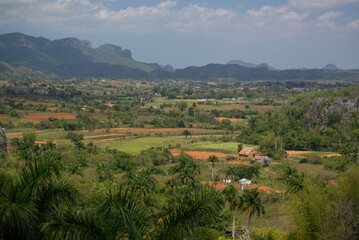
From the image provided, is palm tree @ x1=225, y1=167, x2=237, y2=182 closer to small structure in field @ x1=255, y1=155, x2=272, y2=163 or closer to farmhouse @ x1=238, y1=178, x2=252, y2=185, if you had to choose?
farmhouse @ x1=238, y1=178, x2=252, y2=185

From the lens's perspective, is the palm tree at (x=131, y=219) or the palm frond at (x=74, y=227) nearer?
the palm frond at (x=74, y=227)

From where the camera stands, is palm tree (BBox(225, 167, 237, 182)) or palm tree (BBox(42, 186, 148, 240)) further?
palm tree (BBox(225, 167, 237, 182))

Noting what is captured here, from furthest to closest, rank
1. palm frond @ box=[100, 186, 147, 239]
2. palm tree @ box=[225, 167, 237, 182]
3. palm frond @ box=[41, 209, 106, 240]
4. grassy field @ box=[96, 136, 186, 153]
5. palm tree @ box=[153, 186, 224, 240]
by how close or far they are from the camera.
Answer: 1. grassy field @ box=[96, 136, 186, 153]
2. palm tree @ box=[225, 167, 237, 182]
3. palm tree @ box=[153, 186, 224, 240]
4. palm frond @ box=[100, 186, 147, 239]
5. palm frond @ box=[41, 209, 106, 240]

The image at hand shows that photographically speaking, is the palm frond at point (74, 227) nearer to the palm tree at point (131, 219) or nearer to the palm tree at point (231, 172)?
the palm tree at point (131, 219)

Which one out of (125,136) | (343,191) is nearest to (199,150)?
(125,136)

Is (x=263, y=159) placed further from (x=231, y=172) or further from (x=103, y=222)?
(x=103, y=222)

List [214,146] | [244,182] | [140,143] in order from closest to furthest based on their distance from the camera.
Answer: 1. [244,182]
2. [214,146]
3. [140,143]

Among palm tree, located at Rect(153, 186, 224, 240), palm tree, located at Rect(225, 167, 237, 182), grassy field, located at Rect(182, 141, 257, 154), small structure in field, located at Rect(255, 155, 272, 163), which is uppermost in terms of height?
palm tree, located at Rect(153, 186, 224, 240)

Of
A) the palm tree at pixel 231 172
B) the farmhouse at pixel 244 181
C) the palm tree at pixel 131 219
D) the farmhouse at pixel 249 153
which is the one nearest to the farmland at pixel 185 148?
the palm tree at pixel 231 172

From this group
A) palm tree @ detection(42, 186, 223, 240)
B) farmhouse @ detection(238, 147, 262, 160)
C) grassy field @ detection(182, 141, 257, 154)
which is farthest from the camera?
grassy field @ detection(182, 141, 257, 154)

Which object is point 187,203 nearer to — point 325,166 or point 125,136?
point 325,166

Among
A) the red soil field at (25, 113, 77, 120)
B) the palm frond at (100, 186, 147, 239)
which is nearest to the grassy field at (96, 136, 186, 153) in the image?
the red soil field at (25, 113, 77, 120)

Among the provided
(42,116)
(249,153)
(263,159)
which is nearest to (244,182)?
(263,159)
